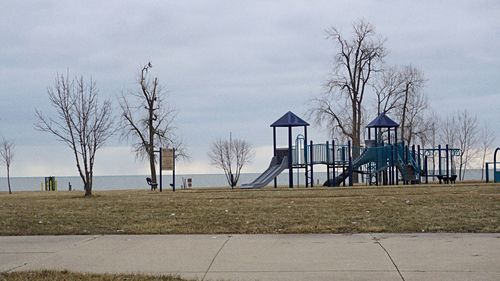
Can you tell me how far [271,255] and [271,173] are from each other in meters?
29.6

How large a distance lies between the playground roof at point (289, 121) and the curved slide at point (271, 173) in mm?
2006

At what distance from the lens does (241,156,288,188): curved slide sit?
128 ft

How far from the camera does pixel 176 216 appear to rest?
16.4 metres

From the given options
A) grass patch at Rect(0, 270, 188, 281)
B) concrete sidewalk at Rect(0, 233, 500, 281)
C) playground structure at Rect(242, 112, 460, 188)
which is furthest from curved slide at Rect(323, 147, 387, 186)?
grass patch at Rect(0, 270, 188, 281)

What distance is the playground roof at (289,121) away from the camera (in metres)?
40.2

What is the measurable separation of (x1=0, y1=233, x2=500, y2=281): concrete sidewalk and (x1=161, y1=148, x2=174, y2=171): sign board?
2657 centimetres

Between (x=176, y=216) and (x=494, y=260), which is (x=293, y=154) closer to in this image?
(x=176, y=216)

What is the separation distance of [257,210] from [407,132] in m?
40.7

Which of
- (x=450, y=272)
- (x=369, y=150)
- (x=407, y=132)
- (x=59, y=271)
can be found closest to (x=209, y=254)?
(x=59, y=271)

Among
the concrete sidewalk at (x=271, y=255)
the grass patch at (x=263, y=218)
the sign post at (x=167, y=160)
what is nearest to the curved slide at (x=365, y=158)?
the sign post at (x=167, y=160)

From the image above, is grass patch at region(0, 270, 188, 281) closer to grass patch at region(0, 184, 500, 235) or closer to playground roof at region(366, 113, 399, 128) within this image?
grass patch at region(0, 184, 500, 235)

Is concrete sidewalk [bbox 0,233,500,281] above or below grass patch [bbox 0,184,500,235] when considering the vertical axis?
below

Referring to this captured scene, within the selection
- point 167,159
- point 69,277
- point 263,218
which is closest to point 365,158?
point 167,159

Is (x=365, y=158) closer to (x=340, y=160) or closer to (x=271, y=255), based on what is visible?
(x=340, y=160)
